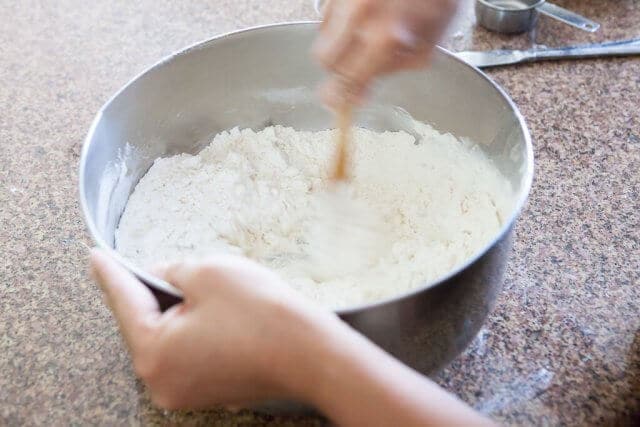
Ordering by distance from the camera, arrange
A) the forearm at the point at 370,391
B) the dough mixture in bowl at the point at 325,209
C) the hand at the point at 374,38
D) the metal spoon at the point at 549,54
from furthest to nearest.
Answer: the metal spoon at the point at 549,54 < the dough mixture in bowl at the point at 325,209 < the hand at the point at 374,38 < the forearm at the point at 370,391

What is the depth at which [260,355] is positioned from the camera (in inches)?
17.5

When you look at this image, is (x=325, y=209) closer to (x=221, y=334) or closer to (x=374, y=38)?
(x=374, y=38)

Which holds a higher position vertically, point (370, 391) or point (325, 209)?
point (370, 391)

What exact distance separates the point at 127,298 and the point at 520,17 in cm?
84

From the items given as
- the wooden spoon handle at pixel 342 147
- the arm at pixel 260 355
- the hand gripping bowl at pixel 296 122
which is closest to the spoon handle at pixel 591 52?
the hand gripping bowl at pixel 296 122

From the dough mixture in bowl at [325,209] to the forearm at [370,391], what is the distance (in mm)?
194

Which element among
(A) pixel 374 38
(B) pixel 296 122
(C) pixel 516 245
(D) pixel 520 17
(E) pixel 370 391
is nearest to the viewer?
(E) pixel 370 391

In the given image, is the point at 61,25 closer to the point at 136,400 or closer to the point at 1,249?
the point at 1,249

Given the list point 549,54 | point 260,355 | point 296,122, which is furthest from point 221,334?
point 549,54

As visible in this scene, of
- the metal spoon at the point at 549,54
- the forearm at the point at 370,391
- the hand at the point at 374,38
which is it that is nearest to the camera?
the forearm at the point at 370,391

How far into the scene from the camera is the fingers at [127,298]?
489 millimetres

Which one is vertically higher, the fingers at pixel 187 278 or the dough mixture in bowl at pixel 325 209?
the fingers at pixel 187 278

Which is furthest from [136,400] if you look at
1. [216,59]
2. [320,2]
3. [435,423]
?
[320,2]

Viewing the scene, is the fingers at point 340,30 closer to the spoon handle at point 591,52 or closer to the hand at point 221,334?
the hand at point 221,334
